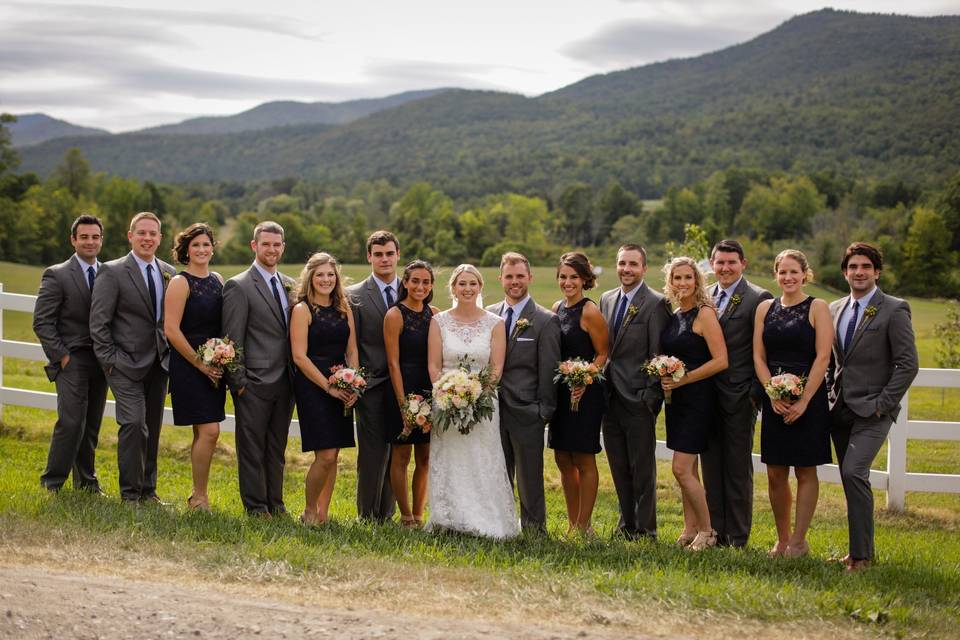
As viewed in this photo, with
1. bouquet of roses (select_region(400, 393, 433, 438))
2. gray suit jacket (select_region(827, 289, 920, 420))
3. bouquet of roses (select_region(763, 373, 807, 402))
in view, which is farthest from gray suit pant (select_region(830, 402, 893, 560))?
bouquet of roses (select_region(400, 393, 433, 438))

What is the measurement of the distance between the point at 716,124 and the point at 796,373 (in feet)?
472

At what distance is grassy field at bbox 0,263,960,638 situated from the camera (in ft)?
17.6

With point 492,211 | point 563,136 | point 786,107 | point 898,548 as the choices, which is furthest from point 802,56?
point 898,548

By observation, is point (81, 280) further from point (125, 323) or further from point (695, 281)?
point (695, 281)

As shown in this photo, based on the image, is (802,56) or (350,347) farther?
(802,56)

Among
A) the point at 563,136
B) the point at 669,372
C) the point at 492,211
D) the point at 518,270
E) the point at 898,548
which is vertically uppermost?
the point at 563,136

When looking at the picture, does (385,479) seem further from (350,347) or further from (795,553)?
(795,553)

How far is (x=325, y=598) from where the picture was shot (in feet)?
18.0

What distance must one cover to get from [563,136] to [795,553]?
16562cm

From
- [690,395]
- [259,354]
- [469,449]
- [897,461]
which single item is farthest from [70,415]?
[897,461]

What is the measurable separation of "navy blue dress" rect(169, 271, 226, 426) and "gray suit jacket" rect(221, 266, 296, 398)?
152 millimetres

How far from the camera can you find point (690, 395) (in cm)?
729

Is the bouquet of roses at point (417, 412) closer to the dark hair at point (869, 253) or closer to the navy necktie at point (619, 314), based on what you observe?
the navy necktie at point (619, 314)

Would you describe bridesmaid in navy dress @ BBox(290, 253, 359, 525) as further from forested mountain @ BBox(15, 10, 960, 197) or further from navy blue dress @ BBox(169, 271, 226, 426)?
forested mountain @ BBox(15, 10, 960, 197)
